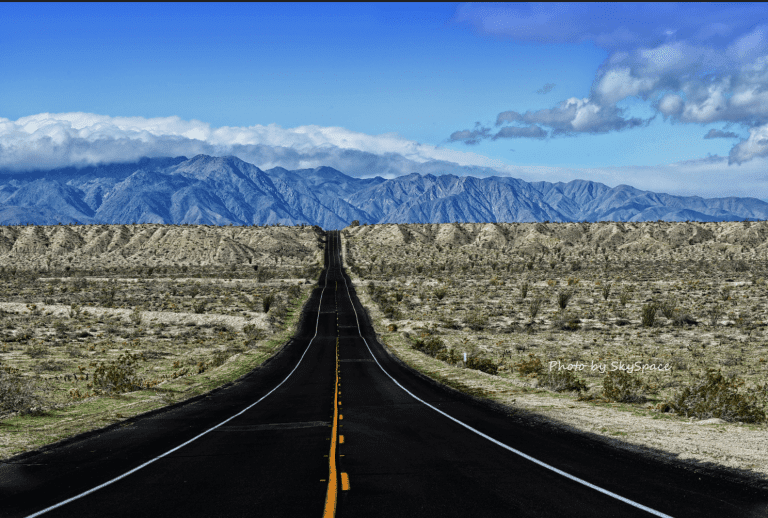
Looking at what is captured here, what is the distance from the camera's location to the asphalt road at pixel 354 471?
829 cm

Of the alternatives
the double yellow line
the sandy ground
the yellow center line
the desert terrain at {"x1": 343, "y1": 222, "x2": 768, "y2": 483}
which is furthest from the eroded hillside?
the double yellow line

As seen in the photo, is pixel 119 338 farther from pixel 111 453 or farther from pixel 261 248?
pixel 261 248

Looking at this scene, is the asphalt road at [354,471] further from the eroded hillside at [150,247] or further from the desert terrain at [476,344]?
the eroded hillside at [150,247]

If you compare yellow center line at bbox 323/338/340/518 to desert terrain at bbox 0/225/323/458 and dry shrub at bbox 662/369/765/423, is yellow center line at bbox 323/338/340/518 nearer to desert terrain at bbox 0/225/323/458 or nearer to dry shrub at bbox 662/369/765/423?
desert terrain at bbox 0/225/323/458

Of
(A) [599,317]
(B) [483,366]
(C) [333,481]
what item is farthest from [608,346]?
(C) [333,481]

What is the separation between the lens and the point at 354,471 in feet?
33.8

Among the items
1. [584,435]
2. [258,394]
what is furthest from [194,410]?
[584,435]

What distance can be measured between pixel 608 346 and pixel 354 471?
86.3 feet

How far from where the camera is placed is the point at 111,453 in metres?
12.1

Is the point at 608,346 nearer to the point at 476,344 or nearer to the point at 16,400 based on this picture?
the point at 476,344

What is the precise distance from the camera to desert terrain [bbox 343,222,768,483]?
14.5 m

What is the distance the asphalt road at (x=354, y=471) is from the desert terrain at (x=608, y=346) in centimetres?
199

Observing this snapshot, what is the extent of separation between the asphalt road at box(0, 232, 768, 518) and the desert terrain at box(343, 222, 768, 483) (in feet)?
6.52

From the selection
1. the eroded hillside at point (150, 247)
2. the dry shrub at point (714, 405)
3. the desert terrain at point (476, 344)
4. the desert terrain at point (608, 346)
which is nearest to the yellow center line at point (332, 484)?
the desert terrain at point (476, 344)
